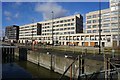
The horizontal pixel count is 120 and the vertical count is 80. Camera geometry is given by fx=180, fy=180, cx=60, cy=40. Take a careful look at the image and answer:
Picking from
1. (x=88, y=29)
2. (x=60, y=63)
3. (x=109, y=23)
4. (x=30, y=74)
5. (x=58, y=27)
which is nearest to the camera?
(x=60, y=63)

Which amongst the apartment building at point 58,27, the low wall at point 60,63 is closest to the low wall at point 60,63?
the low wall at point 60,63

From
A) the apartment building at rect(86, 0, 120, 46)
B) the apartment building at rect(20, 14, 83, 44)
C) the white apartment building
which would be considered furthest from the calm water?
the apartment building at rect(20, 14, 83, 44)

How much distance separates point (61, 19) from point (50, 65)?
83322 millimetres

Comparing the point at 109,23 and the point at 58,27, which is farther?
the point at 58,27

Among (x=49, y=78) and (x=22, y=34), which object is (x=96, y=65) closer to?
(x=49, y=78)

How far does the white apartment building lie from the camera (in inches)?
3391

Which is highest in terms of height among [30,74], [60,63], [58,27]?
[58,27]

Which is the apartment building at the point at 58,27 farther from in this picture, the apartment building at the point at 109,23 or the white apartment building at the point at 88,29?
the apartment building at the point at 109,23

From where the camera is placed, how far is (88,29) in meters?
99.0

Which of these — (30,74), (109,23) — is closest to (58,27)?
(109,23)

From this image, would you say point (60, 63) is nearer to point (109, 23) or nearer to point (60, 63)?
point (60, 63)

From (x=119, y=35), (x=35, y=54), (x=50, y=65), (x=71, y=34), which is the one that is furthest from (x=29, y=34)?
(x=50, y=65)

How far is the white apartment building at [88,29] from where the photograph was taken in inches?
3391

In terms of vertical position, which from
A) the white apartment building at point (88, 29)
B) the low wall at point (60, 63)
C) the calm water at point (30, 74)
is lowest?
the calm water at point (30, 74)
